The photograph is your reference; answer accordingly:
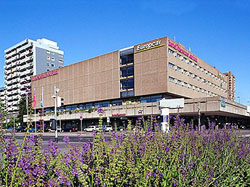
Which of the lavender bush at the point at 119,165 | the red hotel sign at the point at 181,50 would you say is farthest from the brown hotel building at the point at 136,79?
the lavender bush at the point at 119,165

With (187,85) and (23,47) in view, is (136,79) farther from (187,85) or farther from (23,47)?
(23,47)

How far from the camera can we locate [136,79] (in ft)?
149

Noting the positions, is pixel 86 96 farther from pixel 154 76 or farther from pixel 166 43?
pixel 166 43

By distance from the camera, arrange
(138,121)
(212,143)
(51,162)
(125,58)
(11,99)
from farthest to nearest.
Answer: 1. (11,99)
2. (125,58)
3. (212,143)
4. (138,121)
5. (51,162)

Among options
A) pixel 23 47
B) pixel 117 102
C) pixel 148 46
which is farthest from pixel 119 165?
pixel 23 47

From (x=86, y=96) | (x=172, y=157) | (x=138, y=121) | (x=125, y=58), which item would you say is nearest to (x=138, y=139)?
(x=138, y=121)

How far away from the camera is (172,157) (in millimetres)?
3309

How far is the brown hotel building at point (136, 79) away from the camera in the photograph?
4259cm

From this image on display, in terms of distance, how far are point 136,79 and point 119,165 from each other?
1697 inches

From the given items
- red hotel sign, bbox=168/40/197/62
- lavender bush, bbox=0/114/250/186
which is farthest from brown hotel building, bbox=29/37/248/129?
lavender bush, bbox=0/114/250/186

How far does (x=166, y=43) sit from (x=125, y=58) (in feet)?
34.9

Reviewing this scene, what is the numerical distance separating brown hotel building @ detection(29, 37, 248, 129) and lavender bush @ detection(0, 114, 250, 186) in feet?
112

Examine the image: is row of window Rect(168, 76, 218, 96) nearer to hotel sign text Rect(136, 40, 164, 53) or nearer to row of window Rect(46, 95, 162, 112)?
row of window Rect(46, 95, 162, 112)

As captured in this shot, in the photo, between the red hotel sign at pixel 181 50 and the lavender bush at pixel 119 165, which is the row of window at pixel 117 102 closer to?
the red hotel sign at pixel 181 50
